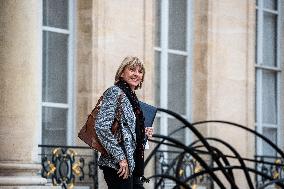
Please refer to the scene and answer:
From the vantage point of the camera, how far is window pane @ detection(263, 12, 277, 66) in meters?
15.5

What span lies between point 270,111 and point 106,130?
7607 millimetres

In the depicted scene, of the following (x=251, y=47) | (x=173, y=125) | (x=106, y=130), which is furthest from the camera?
(x=251, y=47)

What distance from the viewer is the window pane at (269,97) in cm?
1549

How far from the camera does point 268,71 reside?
1557 cm

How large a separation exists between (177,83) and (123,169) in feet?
17.8

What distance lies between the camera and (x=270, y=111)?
613 inches

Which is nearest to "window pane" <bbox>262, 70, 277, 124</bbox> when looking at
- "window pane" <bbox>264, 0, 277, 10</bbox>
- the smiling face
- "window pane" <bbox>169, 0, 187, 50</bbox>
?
"window pane" <bbox>264, 0, 277, 10</bbox>

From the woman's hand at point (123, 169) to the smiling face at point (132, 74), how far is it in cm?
59

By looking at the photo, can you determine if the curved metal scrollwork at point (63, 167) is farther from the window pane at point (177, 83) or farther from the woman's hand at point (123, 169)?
the woman's hand at point (123, 169)

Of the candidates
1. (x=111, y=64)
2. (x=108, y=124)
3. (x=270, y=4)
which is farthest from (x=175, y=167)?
(x=108, y=124)

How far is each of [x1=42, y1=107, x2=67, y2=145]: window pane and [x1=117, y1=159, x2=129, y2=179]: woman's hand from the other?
3.28m

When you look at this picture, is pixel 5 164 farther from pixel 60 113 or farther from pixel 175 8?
pixel 175 8

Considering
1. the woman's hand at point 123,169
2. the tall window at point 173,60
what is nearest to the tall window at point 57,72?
the tall window at point 173,60

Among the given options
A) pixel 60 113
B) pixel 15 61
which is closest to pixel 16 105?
pixel 15 61
